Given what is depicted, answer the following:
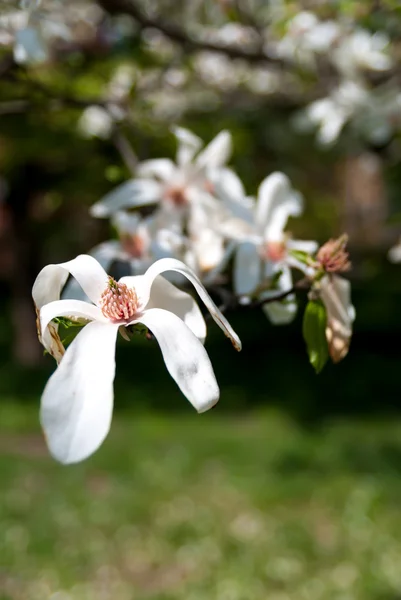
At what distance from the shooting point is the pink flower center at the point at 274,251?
1.46 metres

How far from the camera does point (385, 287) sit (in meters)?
12.0

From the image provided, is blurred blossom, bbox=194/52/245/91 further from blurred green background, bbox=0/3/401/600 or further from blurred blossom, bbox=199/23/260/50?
blurred blossom, bbox=199/23/260/50

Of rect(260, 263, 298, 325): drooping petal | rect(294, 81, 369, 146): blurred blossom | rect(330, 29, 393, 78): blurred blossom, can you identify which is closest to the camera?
rect(260, 263, 298, 325): drooping petal

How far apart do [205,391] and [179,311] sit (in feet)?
0.63

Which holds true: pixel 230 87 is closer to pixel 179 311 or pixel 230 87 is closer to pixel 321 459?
pixel 321 459

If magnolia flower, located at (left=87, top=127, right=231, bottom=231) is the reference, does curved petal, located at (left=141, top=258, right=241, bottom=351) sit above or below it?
above

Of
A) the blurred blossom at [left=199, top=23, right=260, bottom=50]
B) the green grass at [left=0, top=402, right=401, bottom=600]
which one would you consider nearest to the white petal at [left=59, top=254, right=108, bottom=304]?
the green grass at [left=0, top=402, right=401, bottom=600]

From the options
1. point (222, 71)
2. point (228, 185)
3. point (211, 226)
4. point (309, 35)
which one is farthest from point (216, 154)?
point (222, 71)

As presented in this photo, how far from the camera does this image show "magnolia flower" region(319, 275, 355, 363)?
1.11 m

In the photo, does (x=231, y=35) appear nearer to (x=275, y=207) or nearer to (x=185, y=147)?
(x=185, y=147)

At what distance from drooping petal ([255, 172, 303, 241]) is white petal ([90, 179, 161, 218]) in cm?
27

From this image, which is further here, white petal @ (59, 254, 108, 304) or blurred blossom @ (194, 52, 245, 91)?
blurred blossom @ (194, 52, 245, 91)

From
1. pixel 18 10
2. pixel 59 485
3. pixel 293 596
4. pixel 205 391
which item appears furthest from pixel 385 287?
pixel 205 391

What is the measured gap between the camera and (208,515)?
163 inches
